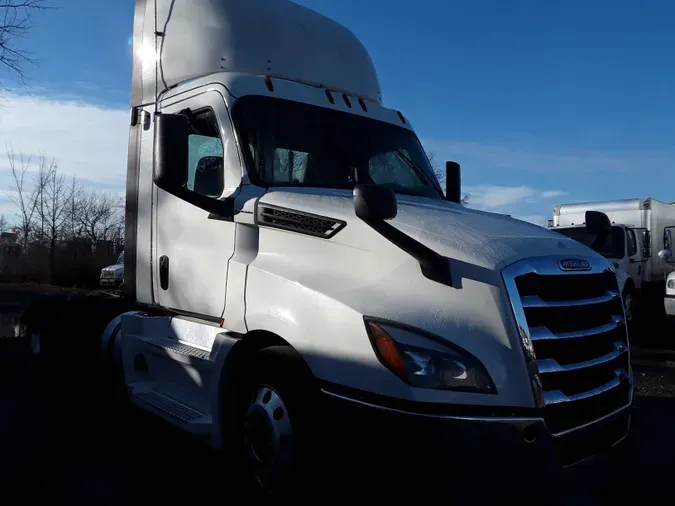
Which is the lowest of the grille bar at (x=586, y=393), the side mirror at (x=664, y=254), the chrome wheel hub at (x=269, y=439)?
the chrome wheel hub at (x=269, y=439)

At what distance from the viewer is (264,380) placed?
3135 millimetres

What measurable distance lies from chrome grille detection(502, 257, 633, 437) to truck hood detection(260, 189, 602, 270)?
0.37ft

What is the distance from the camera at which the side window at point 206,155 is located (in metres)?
3.92

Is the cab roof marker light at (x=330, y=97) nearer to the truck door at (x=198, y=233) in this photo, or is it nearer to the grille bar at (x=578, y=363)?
the truck door at (x=198, y=233)

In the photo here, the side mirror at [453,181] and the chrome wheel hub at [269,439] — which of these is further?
the side mirror at [453,181]

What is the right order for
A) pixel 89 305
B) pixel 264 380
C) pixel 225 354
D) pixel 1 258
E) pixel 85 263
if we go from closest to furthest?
pixel 264 380 < pixel 225 354 < pixel 89 305 < pixel 85 263 < pixel 1 258

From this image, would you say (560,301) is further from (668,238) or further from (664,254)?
(668,238)

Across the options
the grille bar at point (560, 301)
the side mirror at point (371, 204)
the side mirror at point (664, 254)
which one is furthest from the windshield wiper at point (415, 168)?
the side mirror at point (664, 254)

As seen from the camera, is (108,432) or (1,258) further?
→ (1,258)

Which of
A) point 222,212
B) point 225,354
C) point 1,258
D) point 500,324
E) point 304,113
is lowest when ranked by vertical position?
point 1,258

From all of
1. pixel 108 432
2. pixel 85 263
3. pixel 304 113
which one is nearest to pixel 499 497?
pixel 304 113

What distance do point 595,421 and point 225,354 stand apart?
2.01 meters

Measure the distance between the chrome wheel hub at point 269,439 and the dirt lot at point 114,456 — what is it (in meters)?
0.80

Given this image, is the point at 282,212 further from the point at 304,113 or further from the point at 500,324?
the point at 500,324
